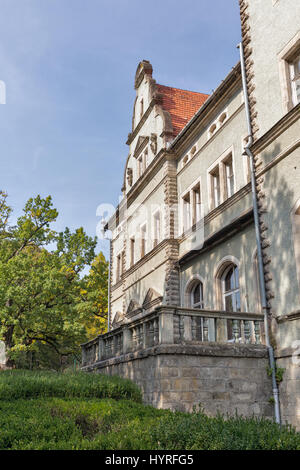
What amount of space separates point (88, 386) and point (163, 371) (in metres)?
1.95

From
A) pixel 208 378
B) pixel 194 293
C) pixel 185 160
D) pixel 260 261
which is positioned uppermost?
pixel 185 160

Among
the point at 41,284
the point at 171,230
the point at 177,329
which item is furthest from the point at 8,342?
the point at 177,329

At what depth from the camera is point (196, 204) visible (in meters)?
18.0

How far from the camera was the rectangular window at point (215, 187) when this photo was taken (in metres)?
16.4

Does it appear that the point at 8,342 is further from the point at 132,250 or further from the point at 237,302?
the point at 237,302

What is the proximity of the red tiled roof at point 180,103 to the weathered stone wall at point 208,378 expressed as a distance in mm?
12938

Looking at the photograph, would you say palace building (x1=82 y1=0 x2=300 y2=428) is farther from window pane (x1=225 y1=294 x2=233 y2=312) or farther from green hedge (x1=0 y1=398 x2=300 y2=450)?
green hedge (x1=0 y1=398 x2=300 y2=450)

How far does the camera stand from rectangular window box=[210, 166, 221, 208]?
16.4m

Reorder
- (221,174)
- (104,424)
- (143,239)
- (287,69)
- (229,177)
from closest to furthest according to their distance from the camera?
(104,424) < (287,69) < (229,177) < (221,174) < (143,239)

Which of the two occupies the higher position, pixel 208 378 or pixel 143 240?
pixel 143 240

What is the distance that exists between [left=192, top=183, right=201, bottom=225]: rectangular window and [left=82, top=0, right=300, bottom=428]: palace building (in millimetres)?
73

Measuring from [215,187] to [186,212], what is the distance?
2.52 m

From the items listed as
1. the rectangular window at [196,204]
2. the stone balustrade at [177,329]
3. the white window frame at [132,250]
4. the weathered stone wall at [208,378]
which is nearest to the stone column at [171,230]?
the rectangular window at [196,204]

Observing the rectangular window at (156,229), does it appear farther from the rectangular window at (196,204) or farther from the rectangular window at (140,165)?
the rectangular window at (140,165)
